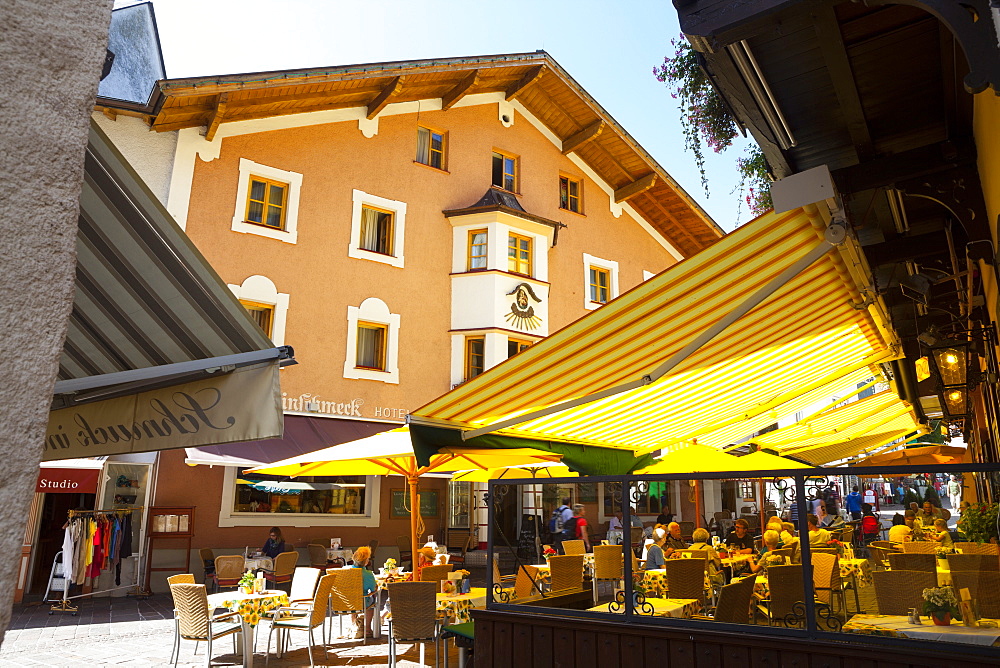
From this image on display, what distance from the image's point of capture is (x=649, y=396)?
683 centimetres

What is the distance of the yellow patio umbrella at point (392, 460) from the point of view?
808cm

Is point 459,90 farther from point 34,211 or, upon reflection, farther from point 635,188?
point 34,211

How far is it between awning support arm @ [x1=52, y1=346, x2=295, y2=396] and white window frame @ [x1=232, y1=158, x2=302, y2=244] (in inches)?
545

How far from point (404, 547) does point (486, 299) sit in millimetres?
6755

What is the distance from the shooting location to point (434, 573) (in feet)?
33.3

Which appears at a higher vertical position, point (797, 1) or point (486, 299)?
point (486, 299)

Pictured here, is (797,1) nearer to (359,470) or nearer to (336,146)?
(359,470)

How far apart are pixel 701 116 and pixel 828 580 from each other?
460 cm

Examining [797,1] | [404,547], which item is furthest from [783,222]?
[404,547]

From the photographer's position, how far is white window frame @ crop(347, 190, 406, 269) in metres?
18.8

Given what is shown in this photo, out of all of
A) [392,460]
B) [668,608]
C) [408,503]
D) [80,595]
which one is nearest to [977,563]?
[668,608]

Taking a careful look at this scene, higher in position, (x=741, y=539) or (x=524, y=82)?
(x=524, y=82)

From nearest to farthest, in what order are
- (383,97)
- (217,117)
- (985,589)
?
(985,589), (217,117), (383,97)

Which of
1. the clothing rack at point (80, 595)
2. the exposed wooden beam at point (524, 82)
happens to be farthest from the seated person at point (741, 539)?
the exposed wooden beam at point (524, 82)
